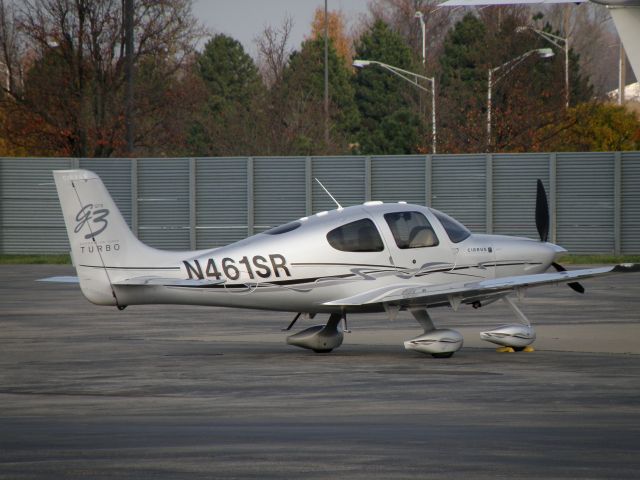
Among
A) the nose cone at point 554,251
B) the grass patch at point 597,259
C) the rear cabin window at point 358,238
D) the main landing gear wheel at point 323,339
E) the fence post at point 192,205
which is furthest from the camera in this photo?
the fence post at point 192,205

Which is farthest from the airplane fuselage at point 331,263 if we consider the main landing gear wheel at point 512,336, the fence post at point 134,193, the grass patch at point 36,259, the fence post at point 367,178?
the fence post at point 134,193

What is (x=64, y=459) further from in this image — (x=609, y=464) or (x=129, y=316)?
(x=129, y=316)

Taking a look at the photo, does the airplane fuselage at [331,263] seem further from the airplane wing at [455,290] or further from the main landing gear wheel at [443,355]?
the main landing gear wheel at [443,355]

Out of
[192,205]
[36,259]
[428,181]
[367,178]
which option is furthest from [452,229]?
[36,259]

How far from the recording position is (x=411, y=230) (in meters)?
18.1

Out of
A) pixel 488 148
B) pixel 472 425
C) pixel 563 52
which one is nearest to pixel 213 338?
pixel 472 425

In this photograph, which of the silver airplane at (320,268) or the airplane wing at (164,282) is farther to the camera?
the silver airplane at (320,268)

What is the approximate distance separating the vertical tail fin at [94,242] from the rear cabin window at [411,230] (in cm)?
315

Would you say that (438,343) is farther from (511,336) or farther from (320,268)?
(320,268)

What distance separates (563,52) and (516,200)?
40.4m

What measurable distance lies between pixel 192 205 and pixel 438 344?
91.1 ft

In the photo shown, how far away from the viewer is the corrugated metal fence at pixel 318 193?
42750 millimetres

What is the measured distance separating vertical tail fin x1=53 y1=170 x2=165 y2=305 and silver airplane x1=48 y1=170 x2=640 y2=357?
0.04ft

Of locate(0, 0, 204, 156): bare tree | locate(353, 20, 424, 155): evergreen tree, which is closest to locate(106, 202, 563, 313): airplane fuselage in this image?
locate(0, 0, 204, 156): bare tree
